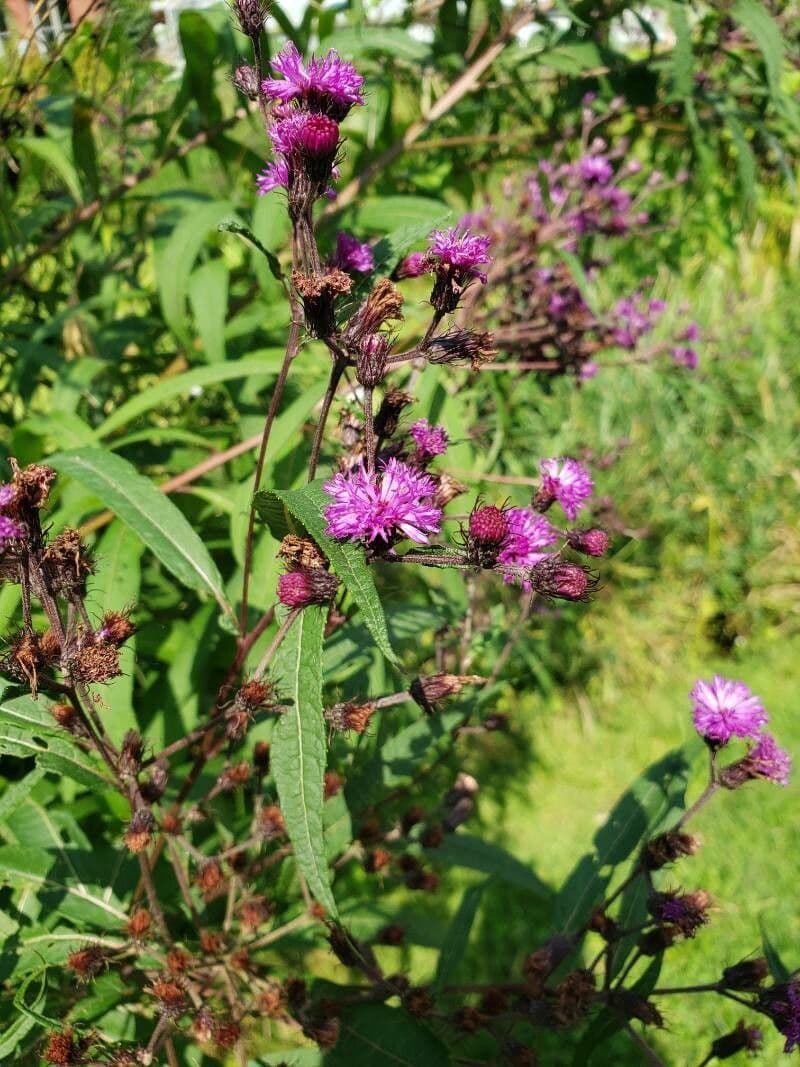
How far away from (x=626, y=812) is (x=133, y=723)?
88 cm

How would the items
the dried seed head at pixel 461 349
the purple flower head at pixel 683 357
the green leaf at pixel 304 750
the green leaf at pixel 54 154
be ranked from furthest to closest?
the purple flower head at pixel 683 357 → the green leaf at pixel 54 154 → the dried seed head at pixel 461 349 → the green leaf at pixel 304 750

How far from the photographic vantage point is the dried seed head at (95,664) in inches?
38.4

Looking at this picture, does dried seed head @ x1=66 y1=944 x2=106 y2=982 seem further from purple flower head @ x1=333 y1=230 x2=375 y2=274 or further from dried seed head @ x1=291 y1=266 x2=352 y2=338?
purple flower head @ x1=333 y1=230 x2=375 y2=274

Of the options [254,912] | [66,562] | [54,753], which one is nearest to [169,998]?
[254,912]

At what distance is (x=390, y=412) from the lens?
42.7 inches

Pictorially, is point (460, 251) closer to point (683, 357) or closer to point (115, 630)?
point (115, 630)

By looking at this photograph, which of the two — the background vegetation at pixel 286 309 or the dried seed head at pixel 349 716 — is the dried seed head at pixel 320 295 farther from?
the dried seed head at pixel 349 716

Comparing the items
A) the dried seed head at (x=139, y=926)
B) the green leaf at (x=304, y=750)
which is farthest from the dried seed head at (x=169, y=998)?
the green leaf at (x=304, y=750)

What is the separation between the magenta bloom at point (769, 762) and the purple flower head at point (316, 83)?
3.43ft

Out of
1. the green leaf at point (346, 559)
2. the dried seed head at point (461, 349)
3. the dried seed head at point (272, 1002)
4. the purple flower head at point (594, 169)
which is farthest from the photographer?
the purple flower head at point (594, 169)

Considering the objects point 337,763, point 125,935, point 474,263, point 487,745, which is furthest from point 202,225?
point 487,745

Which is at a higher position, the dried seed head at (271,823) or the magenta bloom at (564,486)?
the magenta bloom at (564,486)

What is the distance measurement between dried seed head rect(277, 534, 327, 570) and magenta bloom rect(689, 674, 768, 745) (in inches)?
27.2

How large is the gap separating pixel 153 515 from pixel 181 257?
2.25ft
